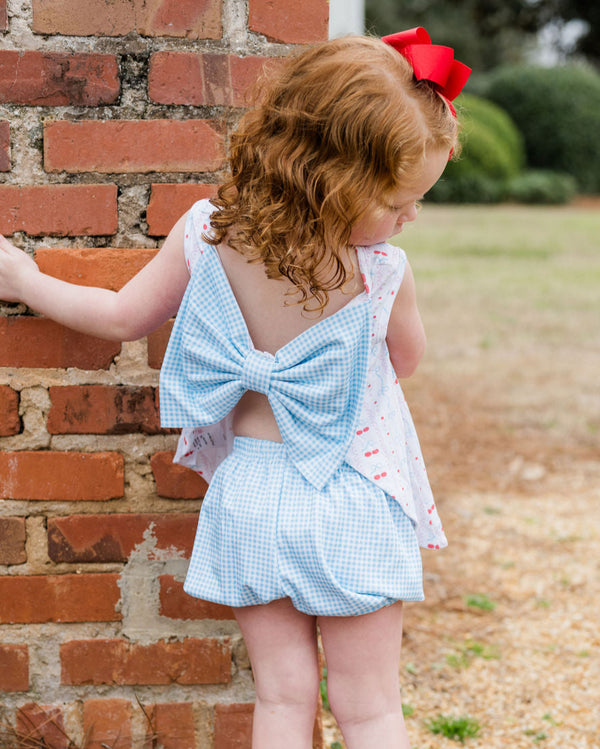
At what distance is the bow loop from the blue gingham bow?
341mm

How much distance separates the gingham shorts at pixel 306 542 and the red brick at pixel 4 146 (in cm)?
72

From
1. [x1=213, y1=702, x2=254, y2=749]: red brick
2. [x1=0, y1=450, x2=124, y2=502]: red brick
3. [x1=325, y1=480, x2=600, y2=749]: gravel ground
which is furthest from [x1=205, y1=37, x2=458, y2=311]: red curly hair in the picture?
[x1=325, y1=480, x2=600, y2=749]: gravel ground

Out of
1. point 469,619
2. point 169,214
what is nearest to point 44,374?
point 169,214

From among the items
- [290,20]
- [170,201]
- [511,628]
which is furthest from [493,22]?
[170,201]

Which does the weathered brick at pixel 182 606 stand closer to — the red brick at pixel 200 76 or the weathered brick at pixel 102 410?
the weathered brick at pixel 102 410

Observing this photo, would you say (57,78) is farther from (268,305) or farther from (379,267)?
(379,267)

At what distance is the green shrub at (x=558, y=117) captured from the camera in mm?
18141

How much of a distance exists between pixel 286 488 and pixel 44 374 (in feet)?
1.99

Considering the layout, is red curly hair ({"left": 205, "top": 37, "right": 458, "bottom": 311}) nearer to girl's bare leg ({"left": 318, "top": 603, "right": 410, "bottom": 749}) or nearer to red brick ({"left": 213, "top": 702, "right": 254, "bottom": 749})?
girl's bare leg ({"left": 318, "top": 603, "right": 410, "bottom": 749})

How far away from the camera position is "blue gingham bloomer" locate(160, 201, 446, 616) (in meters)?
1.41

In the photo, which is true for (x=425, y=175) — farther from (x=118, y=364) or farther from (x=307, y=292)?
(x=118, y=364)

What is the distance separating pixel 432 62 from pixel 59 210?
2.48 ft

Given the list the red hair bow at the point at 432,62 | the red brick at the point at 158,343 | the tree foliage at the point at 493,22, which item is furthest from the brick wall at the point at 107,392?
the tree foliage at the point at 493,22

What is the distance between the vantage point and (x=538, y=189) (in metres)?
16.4
